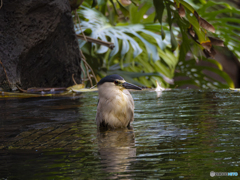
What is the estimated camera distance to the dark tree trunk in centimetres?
433

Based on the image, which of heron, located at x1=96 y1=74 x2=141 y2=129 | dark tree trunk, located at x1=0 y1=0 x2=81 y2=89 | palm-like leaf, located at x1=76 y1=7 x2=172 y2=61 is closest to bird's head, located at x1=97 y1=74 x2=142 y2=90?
heron, located at x1=96 y1=74 x2=141 y2=129

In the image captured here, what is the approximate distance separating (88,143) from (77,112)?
1211 mm

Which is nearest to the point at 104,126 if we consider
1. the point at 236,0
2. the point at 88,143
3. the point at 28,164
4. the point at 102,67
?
the point at 88,143

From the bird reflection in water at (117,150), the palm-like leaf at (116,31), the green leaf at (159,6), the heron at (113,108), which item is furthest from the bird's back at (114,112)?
the palm-like leaf at (116,31)

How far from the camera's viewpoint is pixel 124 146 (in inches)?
64.1

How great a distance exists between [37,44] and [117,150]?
3355 mm

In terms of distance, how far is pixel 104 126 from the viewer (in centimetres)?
226

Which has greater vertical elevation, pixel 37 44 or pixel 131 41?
pixel 37 44

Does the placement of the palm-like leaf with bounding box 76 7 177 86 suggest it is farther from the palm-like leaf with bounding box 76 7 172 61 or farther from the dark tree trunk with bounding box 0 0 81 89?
the dark tree trunk with bounding box 0 0 81 89

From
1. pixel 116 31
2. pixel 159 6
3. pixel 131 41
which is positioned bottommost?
pixel 131 41

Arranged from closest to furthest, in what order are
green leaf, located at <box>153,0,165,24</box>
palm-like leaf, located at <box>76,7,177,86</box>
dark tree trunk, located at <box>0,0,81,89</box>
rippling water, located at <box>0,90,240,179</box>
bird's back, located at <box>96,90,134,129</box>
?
rippling water, located at <box>0,90,240,179</box>, bird's back, located at <box>96,90,134,129</box>, green leaf, located at <box>153,0,165,24</box>, dark tree trunk, located at <box>0,0,81,89</box>, palm-like leaf, located at <box>76,7,177,86</box>

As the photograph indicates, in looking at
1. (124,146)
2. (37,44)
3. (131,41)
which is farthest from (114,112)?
(131,41)

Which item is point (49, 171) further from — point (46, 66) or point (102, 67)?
point (102, 67)

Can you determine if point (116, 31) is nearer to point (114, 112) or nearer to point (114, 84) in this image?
point (114, 84)
